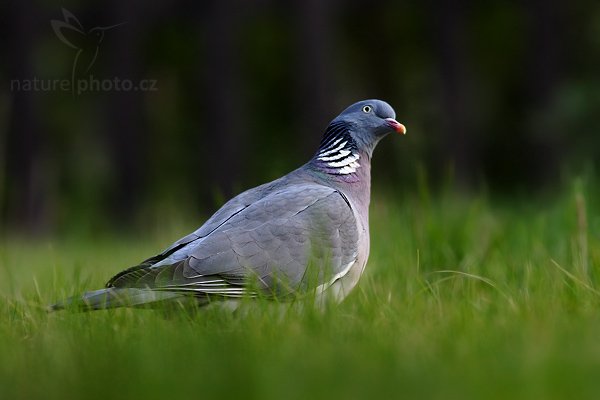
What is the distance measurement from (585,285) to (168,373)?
2021 millimetres

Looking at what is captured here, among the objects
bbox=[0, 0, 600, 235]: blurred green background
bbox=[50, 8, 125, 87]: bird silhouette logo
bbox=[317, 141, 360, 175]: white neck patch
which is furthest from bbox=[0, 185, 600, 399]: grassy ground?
bbox=[50, 8, 125, 87]: bird silhouette logo

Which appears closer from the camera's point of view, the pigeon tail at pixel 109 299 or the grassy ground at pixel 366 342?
the grassy ground at pixel 366 342

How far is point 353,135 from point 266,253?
975mm

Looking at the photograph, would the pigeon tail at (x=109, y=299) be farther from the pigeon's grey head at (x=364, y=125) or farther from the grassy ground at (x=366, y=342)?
the pigeon's grey head at (x=364, y=125)

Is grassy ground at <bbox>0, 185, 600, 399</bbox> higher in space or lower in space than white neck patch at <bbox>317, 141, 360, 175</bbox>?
lower

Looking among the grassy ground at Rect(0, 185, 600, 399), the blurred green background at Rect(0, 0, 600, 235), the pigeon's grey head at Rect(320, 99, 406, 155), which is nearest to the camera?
the grassy ground at Rect(0, 185, 600, 399)

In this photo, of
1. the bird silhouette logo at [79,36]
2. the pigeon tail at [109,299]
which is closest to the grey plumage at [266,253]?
the pigeon tail at [109,299]

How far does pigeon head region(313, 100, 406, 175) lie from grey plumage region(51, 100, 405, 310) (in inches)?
4.2

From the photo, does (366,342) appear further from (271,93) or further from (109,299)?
(271,93)

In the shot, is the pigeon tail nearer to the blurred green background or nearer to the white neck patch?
the white neck patch

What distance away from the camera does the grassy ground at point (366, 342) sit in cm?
277

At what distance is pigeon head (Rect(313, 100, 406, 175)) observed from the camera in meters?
5.20

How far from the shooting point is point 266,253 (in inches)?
180

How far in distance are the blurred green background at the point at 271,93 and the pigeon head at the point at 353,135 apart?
4758 millimetres
